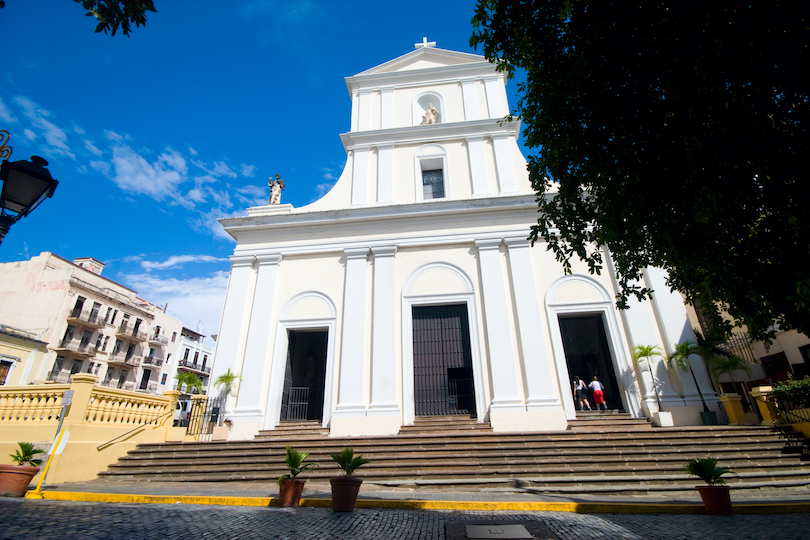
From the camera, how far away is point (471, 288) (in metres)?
13.6

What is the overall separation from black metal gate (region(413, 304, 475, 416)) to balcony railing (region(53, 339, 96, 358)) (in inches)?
1134

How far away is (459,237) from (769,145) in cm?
1032

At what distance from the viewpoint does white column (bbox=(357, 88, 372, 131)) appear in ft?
56.1

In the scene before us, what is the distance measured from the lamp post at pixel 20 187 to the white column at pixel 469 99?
15.5 meters

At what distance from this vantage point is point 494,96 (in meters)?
17.1

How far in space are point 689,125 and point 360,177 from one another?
12902 mm

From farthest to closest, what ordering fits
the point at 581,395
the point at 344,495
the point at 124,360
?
the point at 124,360 → the point at 581,395 → the point at 344,495

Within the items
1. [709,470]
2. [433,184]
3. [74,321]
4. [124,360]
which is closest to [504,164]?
[433,184]

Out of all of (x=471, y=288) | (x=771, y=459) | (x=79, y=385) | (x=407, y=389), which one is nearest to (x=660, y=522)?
(x=771, y=459)

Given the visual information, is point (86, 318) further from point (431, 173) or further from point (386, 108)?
point (431, 173)

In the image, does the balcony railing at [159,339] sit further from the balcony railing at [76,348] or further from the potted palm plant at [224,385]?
the potted palm plant at [224,385]

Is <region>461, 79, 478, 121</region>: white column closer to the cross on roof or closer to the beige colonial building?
the cross on roof

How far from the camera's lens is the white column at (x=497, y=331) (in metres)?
11.9

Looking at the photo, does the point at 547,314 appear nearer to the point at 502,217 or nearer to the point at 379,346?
the point at 502,217
